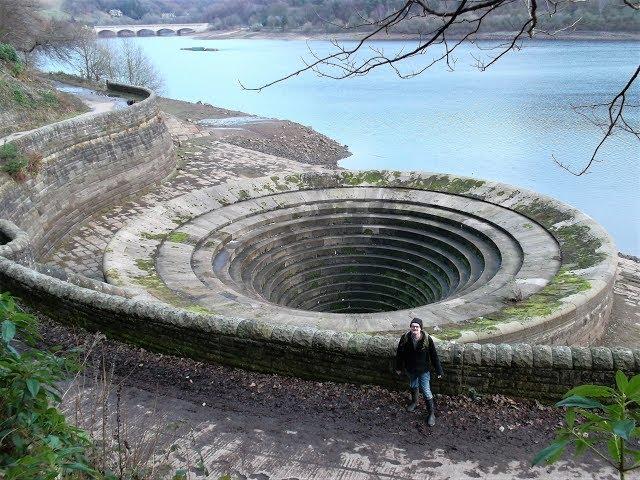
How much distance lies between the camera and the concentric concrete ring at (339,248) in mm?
9375

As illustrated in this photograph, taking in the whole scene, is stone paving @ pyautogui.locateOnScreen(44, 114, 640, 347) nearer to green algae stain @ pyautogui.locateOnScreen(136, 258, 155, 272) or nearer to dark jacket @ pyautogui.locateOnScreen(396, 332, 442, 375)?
green algae stain @ pyautogui.locateOnScreen(136, 258, 155, 272)

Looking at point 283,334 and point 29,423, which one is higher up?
point 29,423

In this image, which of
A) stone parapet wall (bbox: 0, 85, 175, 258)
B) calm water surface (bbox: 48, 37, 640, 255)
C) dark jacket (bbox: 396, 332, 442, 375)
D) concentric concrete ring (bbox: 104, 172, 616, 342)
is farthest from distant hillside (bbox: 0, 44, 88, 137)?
dark jacket (bbox: 396, 332, 442, 375)

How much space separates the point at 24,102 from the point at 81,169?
17.6 ft

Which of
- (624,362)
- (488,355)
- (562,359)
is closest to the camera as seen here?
(624,362)

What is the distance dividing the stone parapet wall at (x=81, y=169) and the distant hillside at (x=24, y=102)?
9.67 ft

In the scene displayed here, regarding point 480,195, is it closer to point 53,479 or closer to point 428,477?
point 428,477

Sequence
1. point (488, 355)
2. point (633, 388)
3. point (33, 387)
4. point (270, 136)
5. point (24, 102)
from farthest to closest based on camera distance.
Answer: point (270, 136), point (24, 102), point (488, 355), point (33, 387), point (633, 388)

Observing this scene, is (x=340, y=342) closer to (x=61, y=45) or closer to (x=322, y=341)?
(x=322, y=341)

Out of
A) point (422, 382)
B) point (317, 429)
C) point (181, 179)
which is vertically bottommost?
point (181, 179)

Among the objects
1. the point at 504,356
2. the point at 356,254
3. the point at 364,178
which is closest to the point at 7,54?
the point at 364,178

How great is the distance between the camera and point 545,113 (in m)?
29.4

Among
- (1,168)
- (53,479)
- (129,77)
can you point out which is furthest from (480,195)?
(129,77)

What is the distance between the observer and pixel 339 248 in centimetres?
1320
